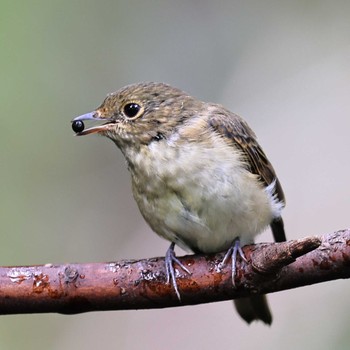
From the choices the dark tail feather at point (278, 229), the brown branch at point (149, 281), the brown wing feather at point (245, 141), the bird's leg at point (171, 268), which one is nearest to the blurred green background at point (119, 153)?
the dark tail feather at point (278, 229)

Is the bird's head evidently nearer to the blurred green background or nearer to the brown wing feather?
the brown wing feather

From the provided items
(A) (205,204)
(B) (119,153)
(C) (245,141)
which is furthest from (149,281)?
(B) (119,153)

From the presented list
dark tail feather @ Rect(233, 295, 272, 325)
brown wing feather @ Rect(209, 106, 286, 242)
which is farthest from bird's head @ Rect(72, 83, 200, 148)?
dark tail feather @ Rect(233, 295, 272, 325)

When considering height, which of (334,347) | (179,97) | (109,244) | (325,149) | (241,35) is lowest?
(334,347)

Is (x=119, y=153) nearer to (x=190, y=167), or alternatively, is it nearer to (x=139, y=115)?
(x=139, y=115)

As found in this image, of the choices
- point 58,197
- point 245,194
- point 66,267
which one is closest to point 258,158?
point 245,194

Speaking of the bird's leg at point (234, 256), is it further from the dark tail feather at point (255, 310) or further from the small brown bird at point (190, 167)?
the dark tail feather at point (255, 310)

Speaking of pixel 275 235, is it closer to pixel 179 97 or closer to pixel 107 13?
pixel 179 97
